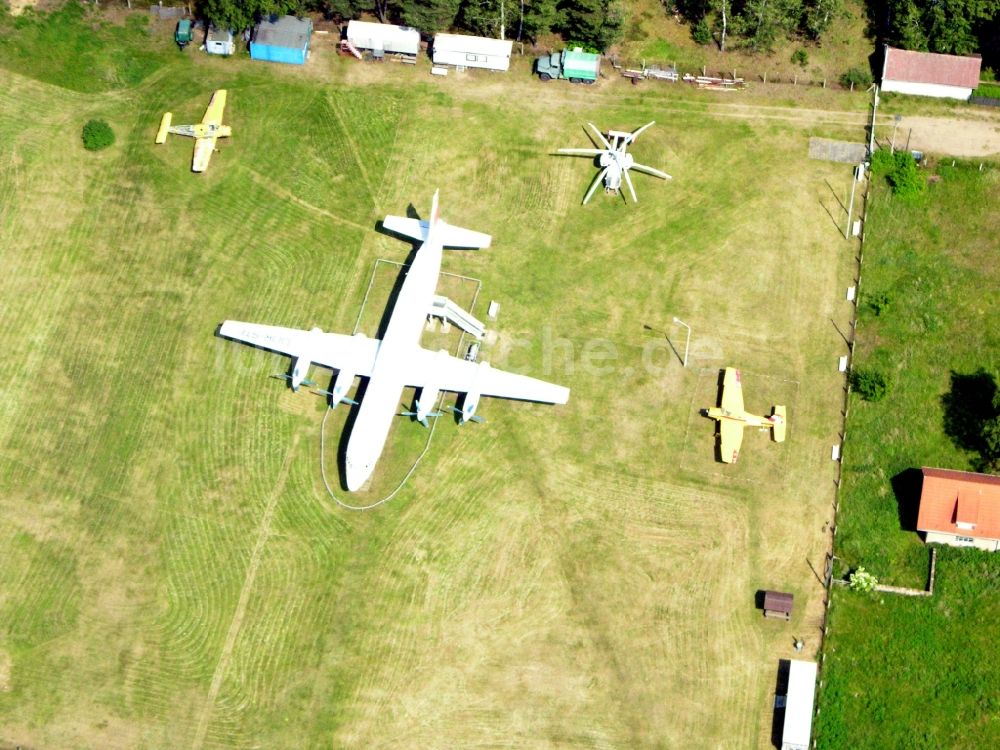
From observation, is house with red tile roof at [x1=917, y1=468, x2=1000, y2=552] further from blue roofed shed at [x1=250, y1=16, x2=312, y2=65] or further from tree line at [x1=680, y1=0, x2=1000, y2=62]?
blue roofed shed at [x1=250, y1=16, x2=312, y2=65]

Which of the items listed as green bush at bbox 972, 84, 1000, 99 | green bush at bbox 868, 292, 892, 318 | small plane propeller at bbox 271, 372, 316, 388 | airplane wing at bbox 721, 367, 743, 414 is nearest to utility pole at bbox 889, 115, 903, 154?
green bush at bbox 972, 84, 1000, 99

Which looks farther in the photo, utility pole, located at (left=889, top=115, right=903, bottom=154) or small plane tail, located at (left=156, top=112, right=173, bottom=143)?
→ small plane tail, located at (left=156, top=112, right=173, bottom=143)

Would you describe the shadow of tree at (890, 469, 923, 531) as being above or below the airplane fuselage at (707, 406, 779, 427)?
below

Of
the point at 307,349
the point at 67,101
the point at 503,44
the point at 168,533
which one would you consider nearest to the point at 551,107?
the point at 503,44

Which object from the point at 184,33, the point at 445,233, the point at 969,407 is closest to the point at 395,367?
the point at 445,233

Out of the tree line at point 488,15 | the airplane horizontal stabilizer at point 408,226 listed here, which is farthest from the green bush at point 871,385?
the airplane horizontal stabilizer at point 408,226

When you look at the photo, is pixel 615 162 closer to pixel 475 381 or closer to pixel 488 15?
pixel 488 15

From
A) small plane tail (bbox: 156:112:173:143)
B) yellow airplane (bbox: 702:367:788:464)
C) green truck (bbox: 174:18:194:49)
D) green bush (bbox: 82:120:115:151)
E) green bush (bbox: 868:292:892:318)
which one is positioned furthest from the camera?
green truck (bbox: 174:18:194:49)

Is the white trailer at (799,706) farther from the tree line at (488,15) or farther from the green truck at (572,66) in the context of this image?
the tree line at (488,15)
